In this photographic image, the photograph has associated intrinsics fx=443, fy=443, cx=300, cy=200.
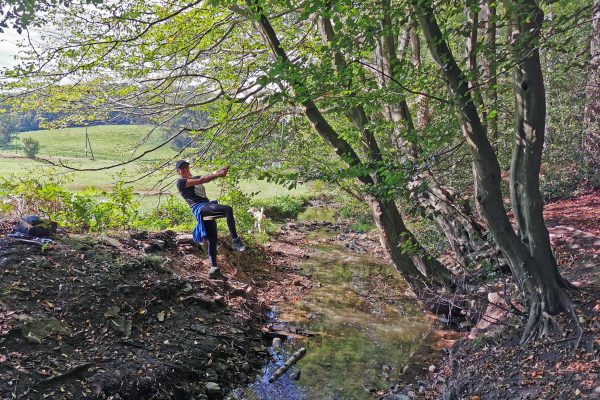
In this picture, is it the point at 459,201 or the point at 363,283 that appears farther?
the point at 363,283

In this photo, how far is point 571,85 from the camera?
41.5 feet

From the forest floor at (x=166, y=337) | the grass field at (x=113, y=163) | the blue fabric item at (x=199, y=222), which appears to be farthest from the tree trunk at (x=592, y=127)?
the blue fabric item at (x=199, y=222)

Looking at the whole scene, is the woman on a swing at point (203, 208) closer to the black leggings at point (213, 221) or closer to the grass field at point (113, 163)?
the black leggings at point (213, 221)

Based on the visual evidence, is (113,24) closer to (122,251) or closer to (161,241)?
(122,251)

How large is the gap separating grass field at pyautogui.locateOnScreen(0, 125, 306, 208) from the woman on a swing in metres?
0.53

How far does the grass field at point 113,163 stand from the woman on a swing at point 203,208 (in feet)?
1.75

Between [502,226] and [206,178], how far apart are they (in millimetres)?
4085

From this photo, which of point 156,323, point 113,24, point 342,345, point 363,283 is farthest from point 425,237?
point 113,24

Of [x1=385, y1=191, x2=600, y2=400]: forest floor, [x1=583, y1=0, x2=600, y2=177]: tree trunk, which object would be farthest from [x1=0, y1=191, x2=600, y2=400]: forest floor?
[x1=583, y1=0, x2=600, y2=177]: tree trunk

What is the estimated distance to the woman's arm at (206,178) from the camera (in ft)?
21.5

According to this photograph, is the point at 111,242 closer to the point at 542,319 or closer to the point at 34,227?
the point at 34,227

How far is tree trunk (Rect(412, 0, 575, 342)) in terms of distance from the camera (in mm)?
4410

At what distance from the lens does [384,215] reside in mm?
7090

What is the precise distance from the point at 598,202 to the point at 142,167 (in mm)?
10779
